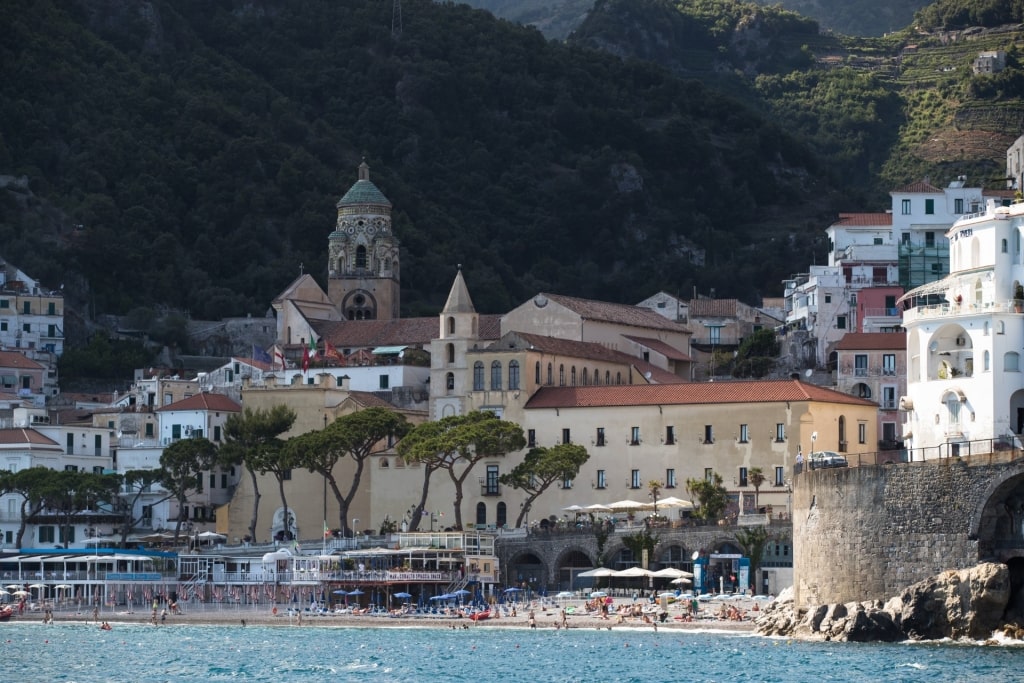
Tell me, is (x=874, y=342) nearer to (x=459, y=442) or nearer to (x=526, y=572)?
(x=526, y=572)

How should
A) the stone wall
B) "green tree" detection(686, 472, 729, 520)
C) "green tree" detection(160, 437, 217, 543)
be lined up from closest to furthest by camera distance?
the stone wall
"green tree" detection(686, 472, 729, 520)
"green tree" detection(160, 437, 217, 543)

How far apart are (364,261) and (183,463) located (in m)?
35.3

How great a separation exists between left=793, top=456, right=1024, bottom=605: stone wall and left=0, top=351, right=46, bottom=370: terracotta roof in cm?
6244

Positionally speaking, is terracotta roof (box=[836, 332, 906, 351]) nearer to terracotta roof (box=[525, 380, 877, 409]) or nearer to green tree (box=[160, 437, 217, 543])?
terracotta roof (box=[525, 380, 877, 409])

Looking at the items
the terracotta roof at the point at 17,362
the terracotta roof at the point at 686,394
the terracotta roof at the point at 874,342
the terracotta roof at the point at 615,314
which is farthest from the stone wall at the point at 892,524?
the terracotta roof at the point at 17,362

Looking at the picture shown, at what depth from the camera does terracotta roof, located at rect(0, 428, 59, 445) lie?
103375 millimetres

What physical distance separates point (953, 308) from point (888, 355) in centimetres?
2394

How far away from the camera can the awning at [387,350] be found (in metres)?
113

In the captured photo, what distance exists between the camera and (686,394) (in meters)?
92.7

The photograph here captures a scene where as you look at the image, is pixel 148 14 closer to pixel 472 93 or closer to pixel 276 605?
pixel 472 93

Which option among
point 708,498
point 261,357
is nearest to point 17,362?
point 261,357

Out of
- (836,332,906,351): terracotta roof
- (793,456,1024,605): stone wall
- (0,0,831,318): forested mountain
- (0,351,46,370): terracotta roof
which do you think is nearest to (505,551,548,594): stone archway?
(836,332,906,351): terracotta roof

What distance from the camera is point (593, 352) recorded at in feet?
333

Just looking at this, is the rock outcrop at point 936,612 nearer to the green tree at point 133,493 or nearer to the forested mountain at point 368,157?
the green tree at point 133,493
